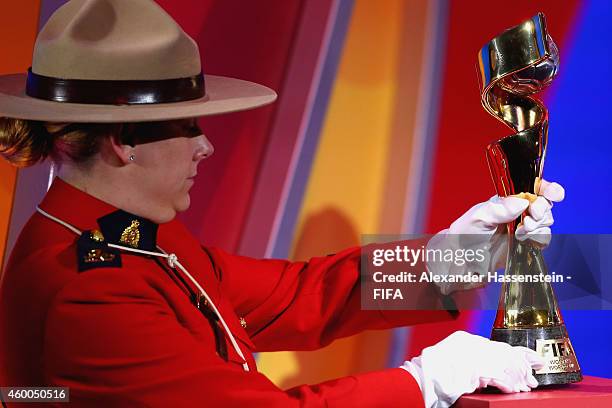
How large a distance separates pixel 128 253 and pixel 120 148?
16 cm

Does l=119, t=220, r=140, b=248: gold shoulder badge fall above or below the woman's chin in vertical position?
below

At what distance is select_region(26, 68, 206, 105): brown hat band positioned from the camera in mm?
1358

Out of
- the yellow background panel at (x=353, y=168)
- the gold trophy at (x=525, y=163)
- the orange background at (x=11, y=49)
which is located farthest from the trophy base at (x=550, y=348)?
the orange background at (x=11, y=49)

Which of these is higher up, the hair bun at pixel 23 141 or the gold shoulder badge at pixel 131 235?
the hair bun at pixel 23 141

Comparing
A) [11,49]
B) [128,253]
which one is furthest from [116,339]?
[11,49]

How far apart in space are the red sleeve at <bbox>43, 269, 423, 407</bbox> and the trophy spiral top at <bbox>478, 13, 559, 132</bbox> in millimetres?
470

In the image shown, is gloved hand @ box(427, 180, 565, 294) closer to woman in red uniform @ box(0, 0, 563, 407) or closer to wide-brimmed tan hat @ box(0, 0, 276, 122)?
woman in red uniform @ box(0, 0, 563, 407)

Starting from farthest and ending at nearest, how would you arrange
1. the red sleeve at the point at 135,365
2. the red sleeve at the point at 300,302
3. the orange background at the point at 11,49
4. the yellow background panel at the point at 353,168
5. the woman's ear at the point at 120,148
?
the yellow background panel at the point at 353,168 < the orange background at the point at 11,49 < the red sleeve at the point at 300,302 < the woman's ear at the point at 120,148 < the red sleeve at the point at 135,365

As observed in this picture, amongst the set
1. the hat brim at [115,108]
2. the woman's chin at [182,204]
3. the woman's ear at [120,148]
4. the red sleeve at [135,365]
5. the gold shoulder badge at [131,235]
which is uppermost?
the hat brim at [115,108]

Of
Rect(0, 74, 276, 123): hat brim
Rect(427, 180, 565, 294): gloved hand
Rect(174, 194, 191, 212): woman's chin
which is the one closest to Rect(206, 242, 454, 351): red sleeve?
Rect(427, 180, 565, 294): gloved hand

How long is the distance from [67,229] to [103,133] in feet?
0.49

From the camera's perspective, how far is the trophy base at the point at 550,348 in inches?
54.6

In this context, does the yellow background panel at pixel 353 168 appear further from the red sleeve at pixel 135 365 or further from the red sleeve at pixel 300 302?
the red sleeve at pixel 135 365

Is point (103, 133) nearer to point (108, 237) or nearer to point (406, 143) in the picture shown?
point (108, 237)
